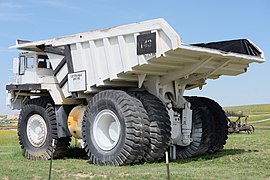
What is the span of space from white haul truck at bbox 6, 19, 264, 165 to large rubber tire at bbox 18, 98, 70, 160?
3 cm

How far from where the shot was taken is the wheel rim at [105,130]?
13703 mm

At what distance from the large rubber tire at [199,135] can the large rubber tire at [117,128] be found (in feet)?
8.39

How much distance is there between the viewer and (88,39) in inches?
556

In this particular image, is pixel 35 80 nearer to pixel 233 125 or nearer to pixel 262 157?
pixel 262 157

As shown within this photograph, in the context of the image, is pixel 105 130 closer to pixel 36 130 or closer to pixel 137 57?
pixel 137 57

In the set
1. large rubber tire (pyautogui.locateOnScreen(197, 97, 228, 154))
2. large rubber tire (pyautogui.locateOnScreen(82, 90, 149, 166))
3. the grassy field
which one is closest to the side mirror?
the grassy field

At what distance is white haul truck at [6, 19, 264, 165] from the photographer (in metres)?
12.8

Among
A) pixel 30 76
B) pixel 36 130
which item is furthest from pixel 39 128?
pixel 30 76

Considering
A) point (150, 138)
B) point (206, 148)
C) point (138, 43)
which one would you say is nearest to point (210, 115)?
point (206, 148)

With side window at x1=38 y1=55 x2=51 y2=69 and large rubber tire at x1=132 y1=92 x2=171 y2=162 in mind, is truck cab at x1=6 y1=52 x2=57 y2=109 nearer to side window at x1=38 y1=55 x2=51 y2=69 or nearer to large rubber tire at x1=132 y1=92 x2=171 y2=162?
side window at x1=38 y1=55 x2=51 y2=69

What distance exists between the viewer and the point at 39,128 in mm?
16344

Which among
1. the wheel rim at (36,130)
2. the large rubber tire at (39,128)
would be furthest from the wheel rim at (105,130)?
the wheel rim at (36,130)

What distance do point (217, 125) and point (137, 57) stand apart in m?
4.53

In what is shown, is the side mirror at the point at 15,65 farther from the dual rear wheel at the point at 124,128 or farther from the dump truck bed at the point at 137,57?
the dual rear wheel at the point at 124,128
